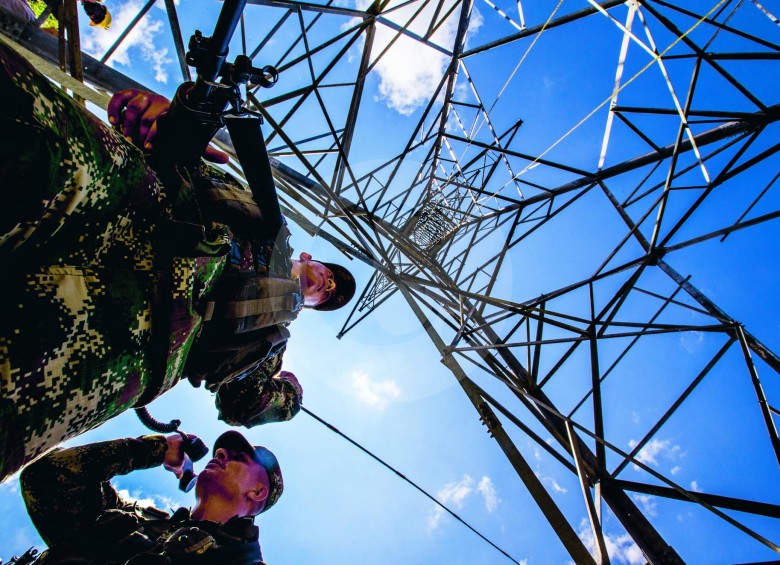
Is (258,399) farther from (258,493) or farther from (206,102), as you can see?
(206,102)

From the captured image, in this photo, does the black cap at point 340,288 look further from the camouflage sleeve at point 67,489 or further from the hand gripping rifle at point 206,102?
the camouflage sleeve at point 67,489

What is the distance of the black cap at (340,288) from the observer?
11.4 ft

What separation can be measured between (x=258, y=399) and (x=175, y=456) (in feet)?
2.18

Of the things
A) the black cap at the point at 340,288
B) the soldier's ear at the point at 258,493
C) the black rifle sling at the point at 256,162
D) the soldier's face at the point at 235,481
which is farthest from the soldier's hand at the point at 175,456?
the black rifle sling at the point at 256,162

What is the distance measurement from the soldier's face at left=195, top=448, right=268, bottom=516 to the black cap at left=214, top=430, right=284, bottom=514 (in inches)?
1.5

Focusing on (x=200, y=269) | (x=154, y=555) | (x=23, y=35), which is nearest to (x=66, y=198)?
(x=200, y=269)

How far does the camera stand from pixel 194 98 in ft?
5.41

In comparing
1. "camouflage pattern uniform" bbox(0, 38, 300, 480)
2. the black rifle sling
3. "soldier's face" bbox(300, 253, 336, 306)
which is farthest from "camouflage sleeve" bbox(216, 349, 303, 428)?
the black rifle sling

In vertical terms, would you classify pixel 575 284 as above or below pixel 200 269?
above

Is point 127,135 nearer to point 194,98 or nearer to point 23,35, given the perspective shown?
point 194,98

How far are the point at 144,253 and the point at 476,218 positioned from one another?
6.53 meters

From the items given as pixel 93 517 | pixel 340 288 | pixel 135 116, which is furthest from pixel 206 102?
pixel 93 517

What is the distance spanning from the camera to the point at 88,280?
1.12 meters

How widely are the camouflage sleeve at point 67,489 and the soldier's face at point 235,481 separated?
574 millimetres
